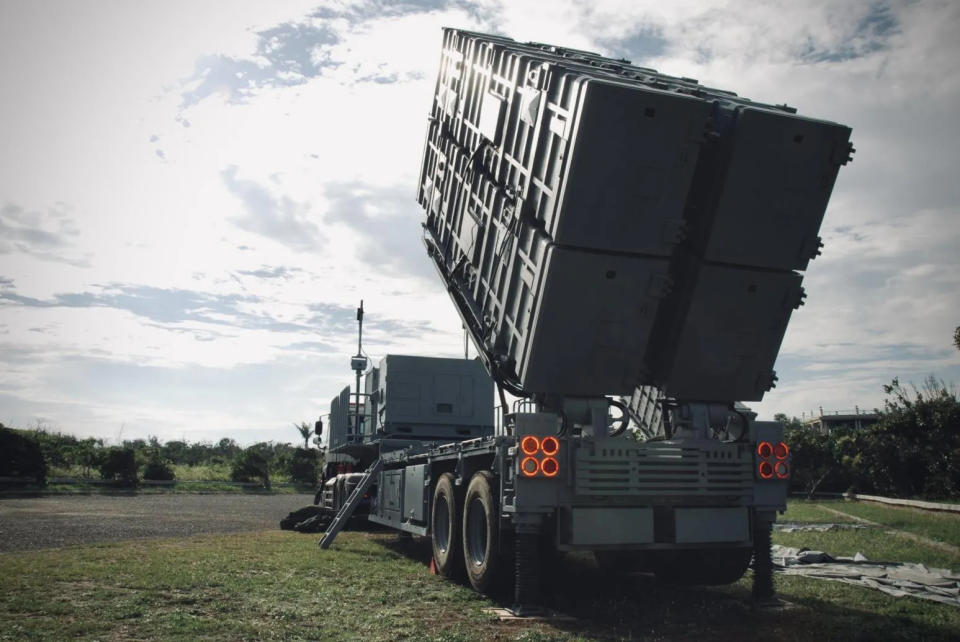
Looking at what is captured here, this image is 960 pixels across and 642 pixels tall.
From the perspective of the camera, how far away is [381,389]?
1530cm

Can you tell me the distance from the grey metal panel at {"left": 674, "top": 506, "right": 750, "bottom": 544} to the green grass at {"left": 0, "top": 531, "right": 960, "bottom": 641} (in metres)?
0.70

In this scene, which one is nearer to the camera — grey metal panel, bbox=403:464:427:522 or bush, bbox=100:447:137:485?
grey metal panel, bbox=403:464:427:522

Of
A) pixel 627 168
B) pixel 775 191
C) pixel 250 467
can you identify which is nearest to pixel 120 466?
pixel 250 467

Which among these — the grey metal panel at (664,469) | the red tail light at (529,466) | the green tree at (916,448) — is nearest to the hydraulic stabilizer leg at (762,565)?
the grey metal panel at (664,469)

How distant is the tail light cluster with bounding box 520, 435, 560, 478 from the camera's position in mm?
7539

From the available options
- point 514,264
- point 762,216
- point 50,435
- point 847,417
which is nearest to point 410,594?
point 514,264

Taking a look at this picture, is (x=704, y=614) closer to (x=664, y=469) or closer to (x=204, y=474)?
(x=664, y=469)

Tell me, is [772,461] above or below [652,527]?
above

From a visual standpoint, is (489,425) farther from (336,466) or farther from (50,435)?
(50,435)

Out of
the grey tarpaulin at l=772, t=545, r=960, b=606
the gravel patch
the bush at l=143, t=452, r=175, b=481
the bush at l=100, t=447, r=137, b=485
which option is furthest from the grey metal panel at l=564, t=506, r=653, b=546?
the bush at l=143, t=452, r=175, b=481

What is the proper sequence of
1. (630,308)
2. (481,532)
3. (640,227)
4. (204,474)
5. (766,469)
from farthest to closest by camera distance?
(204,474) < (481,532) < (766,469) < (630,308) < (640,227)

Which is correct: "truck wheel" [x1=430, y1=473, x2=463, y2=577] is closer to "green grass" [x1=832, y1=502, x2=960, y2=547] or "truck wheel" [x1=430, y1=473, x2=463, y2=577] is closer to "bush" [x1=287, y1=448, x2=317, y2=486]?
"green grass" [x1=832, y1=502, x2=960, y2=547]

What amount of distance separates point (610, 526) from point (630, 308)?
2148 mm

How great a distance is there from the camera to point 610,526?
765cm
